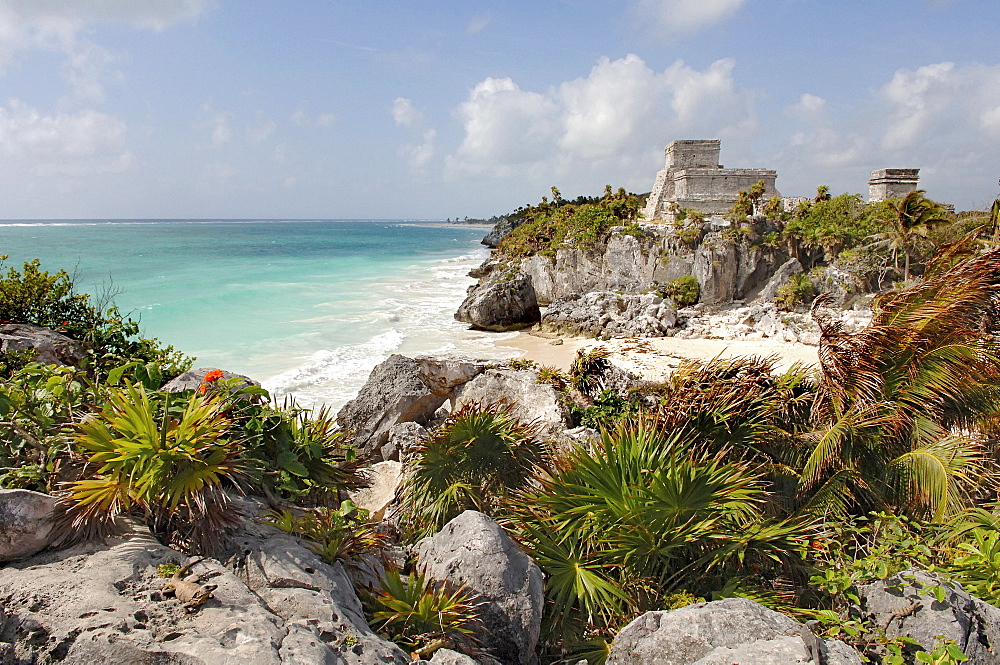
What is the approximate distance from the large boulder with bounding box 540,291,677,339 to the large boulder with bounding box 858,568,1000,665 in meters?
16.7

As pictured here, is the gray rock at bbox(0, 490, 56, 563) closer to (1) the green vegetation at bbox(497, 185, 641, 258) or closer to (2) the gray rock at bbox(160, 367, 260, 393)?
(2) the gray rock at bbox(160, 367, 260, 393)

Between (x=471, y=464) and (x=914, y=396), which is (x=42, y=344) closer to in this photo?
(x=471, y=464)

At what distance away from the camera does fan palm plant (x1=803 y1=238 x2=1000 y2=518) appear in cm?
417

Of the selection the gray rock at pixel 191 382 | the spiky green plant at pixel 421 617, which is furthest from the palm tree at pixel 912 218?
the gray rock at pixel 191 382

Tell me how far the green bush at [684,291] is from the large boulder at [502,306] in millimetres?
5985

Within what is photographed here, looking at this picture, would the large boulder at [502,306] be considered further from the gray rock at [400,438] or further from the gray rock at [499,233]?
the gray rock at [499,233]

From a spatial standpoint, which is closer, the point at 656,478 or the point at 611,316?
the point at 656,478

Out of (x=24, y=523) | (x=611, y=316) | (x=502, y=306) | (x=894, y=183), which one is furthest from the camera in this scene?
(x=894, y=183)

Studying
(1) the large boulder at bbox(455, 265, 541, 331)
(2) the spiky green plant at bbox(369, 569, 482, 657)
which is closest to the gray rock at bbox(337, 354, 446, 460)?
(2) the spiky green plant at bbox(369, 569, 482, 657)

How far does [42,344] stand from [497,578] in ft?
18.4

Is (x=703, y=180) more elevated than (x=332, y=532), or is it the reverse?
(x=703, y=180)

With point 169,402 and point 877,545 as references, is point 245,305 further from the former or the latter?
point 877,545

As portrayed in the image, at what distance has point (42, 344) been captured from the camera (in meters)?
5.79

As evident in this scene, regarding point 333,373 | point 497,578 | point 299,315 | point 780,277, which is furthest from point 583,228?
point 497,578
